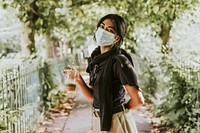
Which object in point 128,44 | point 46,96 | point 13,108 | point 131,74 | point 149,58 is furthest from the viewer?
point 128,44

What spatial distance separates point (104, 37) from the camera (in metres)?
3.35

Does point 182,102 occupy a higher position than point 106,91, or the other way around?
point 106,91

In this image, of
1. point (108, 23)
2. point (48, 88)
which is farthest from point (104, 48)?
point (48, 88)

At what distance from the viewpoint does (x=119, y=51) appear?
3.29 m

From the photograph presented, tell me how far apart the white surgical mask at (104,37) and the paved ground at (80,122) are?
15.6 ft

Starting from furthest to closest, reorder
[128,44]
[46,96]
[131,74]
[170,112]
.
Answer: [128,44], [46,96], [170,112], [131,74]

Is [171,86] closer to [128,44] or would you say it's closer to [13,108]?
[13,108]

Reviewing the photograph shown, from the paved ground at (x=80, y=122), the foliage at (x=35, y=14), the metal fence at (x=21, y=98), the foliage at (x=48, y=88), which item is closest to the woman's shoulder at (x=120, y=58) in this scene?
the metal fence at (x=21, y=98)

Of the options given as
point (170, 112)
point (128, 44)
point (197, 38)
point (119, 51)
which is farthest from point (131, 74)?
point (128, 44)

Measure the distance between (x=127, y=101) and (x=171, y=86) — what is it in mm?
4823

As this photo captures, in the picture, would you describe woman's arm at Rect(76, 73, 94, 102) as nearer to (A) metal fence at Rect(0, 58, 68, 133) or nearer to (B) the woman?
(B) the woman

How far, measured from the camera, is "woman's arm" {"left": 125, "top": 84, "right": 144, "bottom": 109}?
3.07 meters

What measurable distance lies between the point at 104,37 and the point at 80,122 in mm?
5918

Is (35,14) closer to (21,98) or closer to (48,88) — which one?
(48,88)
